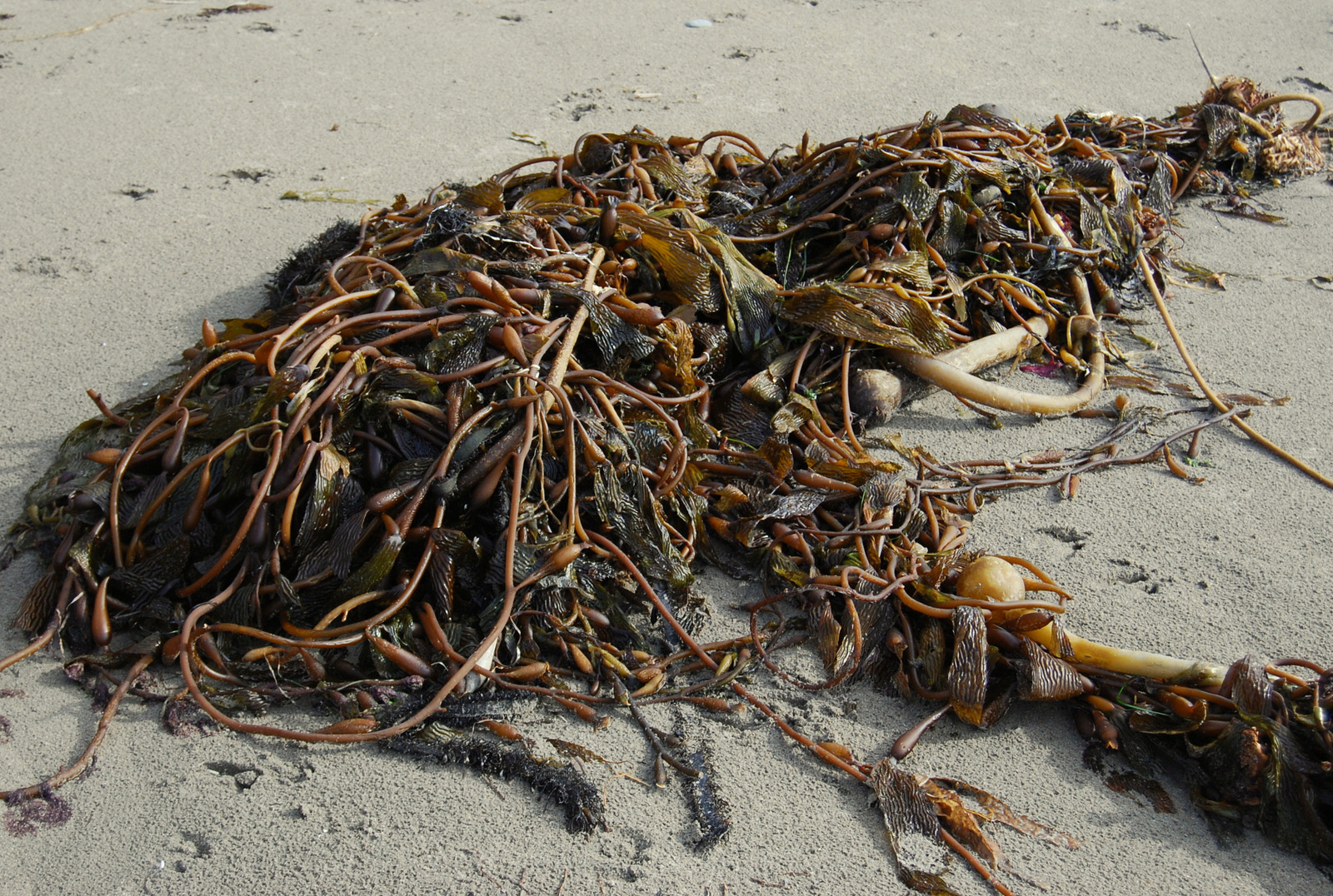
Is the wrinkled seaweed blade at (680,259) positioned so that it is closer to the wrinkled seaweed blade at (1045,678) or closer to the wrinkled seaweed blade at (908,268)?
the wrinkled seaweed blade at (908,268)

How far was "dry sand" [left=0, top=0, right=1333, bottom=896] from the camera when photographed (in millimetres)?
1526

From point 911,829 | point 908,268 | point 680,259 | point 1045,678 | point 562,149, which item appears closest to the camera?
point 911,829

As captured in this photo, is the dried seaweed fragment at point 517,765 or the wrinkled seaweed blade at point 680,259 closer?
the dried seaweed fragment at point 517,765

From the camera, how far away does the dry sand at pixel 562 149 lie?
153 centimetres

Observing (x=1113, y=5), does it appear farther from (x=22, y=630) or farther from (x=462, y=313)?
(x=22, y=630)

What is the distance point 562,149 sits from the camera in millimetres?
3785

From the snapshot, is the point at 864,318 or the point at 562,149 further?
the point at 562,149

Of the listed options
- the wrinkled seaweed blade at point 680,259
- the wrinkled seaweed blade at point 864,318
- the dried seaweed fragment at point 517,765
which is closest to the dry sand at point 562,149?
the dried seaweed fragment at point 517,765

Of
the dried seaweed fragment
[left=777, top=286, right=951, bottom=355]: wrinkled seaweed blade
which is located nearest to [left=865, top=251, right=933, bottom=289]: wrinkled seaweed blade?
[left=777, top=286, right=951, bottom=355]: wrinkled seaweed blade

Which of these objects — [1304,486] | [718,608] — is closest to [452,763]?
[718,608]

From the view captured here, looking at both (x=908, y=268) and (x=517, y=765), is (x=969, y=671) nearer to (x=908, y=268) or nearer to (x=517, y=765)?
(x=517, y=765)

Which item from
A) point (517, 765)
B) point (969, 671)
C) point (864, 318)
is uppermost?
point (864, 318)

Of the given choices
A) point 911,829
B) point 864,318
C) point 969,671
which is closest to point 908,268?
point 864,318

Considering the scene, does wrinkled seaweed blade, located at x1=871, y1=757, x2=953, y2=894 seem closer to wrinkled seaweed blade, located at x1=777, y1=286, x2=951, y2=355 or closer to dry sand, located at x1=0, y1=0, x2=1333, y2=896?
dry sand, located at x1=0, y1=0, x2=1333, y2=896
